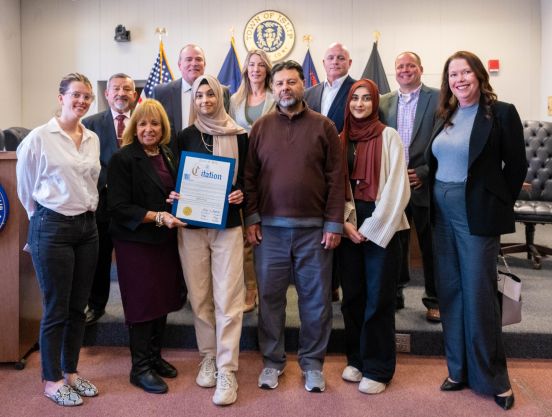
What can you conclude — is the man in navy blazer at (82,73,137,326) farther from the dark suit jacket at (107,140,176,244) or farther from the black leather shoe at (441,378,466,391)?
the black leather shoe at (441,378,466,391)

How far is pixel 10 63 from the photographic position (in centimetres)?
677

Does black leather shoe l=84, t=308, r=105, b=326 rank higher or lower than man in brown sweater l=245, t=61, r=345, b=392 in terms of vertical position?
lower

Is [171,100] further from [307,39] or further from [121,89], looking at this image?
Answer: [307,39]

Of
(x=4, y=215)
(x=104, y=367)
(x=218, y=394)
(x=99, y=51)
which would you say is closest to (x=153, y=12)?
(x=99, y=51)

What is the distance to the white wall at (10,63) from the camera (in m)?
6.59

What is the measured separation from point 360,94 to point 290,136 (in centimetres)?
38

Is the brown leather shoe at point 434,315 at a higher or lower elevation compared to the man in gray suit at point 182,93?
lower

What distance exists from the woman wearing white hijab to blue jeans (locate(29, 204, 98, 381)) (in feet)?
1.47

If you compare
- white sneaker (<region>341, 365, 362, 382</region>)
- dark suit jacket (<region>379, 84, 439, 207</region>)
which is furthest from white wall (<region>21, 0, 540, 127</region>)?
white sneaker (<region>341, 365, 362, 382</region>)

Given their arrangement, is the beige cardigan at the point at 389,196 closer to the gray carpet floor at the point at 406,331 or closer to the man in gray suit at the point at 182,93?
the gray carpet floor at the point at 406,331

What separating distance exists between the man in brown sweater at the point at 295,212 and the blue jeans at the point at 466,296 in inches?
20.2

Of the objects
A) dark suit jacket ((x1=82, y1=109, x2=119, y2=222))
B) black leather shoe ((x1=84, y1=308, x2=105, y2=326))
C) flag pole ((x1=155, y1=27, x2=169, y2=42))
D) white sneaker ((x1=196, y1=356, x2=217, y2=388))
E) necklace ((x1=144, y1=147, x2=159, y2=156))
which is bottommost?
white sneaker ((x1=196, y1=356, x2=217, y2=388))

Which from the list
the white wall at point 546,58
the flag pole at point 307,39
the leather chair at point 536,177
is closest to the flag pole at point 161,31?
the flag pole at point 307,39

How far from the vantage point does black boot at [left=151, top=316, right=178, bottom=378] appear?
2341mm
